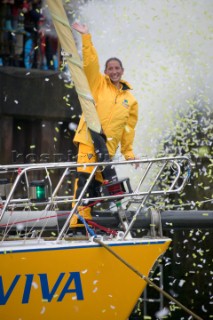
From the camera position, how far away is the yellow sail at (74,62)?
10.7 meters

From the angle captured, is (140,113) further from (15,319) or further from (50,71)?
(15,319)

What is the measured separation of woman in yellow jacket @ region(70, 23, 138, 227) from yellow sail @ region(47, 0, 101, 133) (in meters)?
0.29

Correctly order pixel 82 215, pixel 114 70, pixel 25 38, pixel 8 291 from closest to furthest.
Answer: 1. pixel 8 291
2. pixel 82 215
3. pixel 114 70
4. pixel 25 38

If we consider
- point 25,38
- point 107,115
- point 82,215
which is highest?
point 25,38

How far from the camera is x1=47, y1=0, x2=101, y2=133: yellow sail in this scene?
35.1 ft

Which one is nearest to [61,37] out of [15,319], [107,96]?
[107,96]

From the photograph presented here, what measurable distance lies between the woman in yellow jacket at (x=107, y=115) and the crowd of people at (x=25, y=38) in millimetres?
4921

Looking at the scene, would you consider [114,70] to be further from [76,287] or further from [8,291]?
[8,291]

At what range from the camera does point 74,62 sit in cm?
1095

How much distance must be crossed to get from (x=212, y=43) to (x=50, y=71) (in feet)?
8.82

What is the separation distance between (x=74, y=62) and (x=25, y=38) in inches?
248

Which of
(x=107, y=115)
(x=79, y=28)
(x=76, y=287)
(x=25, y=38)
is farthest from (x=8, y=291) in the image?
(x=25, y=38)

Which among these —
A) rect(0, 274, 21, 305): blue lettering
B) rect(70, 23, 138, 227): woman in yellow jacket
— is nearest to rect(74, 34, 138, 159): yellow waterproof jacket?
rect(70, 23, 138, 227): woman in yellow jacket

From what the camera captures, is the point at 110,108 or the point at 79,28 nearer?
the point at 79,28
